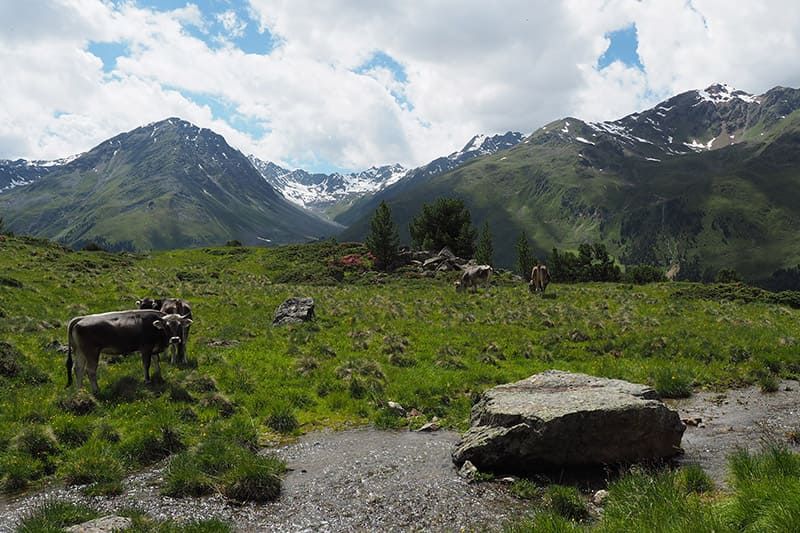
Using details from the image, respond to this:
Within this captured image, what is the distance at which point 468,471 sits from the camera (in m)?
10.9

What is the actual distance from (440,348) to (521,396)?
9.32 meters

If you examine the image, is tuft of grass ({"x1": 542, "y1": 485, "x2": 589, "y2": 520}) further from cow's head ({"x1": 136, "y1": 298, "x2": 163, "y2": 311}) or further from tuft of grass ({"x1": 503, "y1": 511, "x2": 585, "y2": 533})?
cow's head ({"x1": 136, "y1": 298, "x2": 163, "y2": 311})

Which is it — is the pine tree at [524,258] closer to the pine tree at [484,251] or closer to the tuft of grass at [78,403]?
the pine tree at [484,251]

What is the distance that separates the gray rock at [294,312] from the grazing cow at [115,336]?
34.1 feet

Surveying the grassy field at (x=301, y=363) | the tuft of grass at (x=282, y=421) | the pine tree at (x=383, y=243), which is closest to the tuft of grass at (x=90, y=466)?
the grassy field at (x=301, y=363)

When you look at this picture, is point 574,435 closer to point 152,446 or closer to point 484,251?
point 152,446

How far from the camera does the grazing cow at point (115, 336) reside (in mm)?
15234

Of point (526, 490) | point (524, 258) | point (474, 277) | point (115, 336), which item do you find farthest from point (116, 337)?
point (524, 258)

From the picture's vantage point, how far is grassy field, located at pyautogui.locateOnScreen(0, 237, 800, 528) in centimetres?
1152

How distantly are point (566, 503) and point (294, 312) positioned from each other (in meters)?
22.1

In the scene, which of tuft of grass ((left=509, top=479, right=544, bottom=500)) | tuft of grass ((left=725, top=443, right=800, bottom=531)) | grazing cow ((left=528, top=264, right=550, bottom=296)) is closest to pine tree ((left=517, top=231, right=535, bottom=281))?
grazing cow ((left=528, top=264, right=550, bottom=296))

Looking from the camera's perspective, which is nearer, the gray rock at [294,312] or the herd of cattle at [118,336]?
the herd of cattle at [118,336]

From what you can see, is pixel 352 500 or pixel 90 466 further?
pixel 90 466

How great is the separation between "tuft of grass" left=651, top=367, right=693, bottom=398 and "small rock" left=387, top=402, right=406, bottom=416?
9010 millimetres
